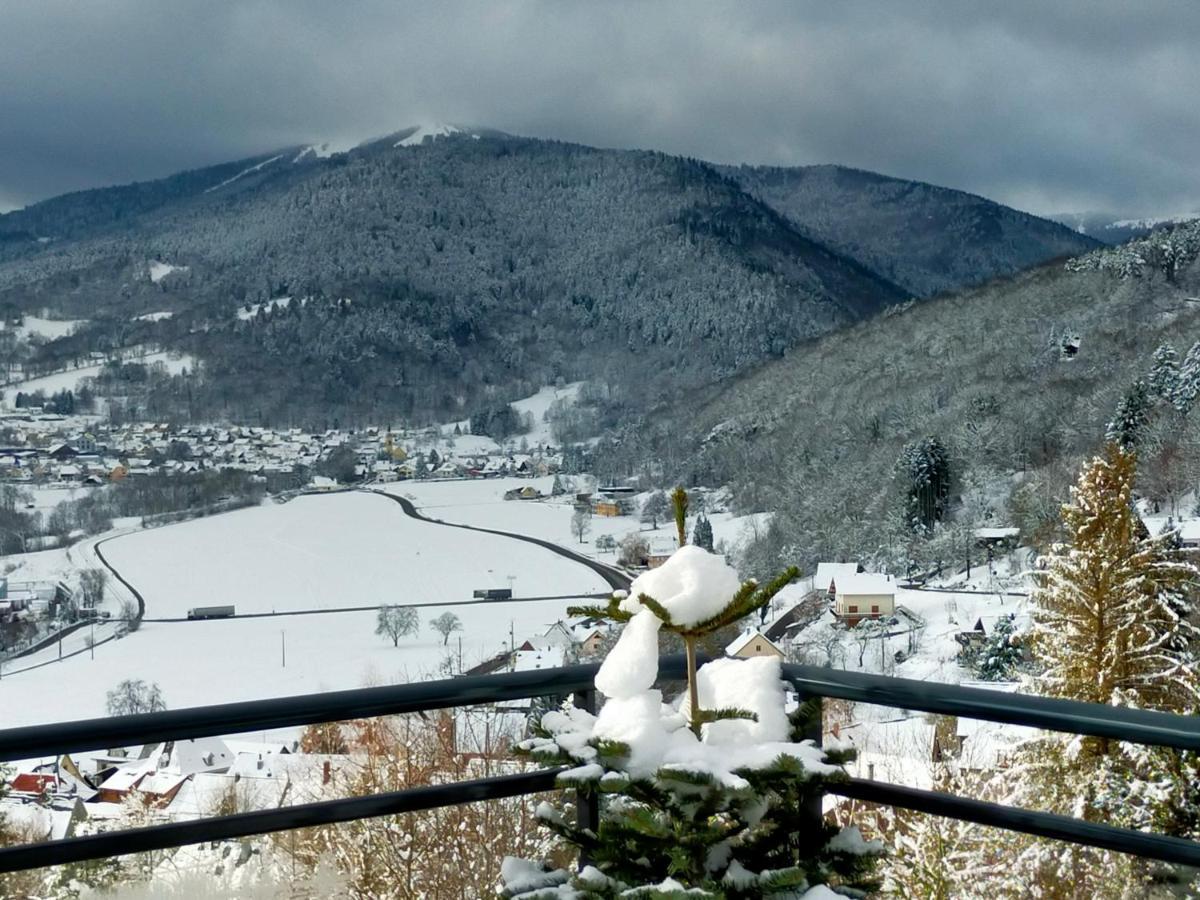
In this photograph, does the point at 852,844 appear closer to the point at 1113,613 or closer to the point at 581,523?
the point at 1113,613

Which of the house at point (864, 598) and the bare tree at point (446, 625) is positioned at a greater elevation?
the house at point (864, 598)

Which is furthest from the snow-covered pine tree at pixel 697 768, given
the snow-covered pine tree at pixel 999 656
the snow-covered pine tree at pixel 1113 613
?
the snow-covered pine tree at pixel 999 656

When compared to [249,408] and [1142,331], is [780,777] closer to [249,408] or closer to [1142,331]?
[1142,331]

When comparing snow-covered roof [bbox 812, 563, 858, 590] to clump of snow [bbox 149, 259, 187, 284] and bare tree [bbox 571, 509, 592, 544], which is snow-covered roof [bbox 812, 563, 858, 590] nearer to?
bare tree [bbox 571, 509, 592, 544]

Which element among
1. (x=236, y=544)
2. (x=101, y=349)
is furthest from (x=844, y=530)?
(x=101, y=349)

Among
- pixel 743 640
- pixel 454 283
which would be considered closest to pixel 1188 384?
pixel 743 640

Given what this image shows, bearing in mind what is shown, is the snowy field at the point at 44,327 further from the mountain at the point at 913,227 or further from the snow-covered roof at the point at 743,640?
the snow-covered roof at the point at 743,640

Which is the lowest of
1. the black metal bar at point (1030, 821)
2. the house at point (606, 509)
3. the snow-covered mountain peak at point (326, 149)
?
the house at point (606, 509)

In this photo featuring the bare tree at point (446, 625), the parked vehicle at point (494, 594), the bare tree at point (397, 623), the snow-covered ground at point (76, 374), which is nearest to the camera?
the bare tree at point (397, 623)
